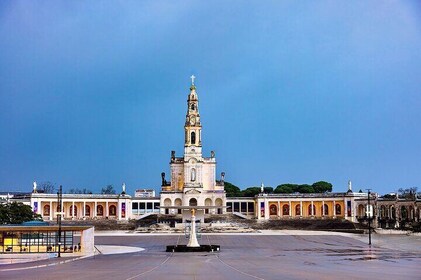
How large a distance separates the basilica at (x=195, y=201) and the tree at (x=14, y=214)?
33.9 meters

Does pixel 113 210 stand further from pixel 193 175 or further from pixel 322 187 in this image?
pixel 322 187

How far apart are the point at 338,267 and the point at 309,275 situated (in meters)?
5.98

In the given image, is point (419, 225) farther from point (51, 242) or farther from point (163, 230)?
point (51, 242)

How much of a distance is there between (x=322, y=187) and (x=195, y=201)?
49.3m

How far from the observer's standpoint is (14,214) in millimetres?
89312

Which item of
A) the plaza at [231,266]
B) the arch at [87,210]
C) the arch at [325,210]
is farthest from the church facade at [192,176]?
the plaza at [231,266]

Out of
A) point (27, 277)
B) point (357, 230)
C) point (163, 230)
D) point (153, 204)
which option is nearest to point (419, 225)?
point (357, 230)

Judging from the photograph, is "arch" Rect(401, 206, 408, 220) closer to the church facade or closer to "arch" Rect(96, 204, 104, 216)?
the church facade

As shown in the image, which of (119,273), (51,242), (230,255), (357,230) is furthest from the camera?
(357,230)

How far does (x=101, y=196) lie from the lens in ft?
438

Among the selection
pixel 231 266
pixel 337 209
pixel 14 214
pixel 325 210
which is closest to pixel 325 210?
pixel 325 210

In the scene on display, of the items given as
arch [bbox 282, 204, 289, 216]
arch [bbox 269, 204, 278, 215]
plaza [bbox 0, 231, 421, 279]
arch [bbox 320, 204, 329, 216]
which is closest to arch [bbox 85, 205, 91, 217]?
arch [bbox 269, 204, 278, 215]

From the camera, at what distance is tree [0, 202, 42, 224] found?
86.0 m

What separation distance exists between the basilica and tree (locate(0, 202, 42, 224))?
3390 centimetres
